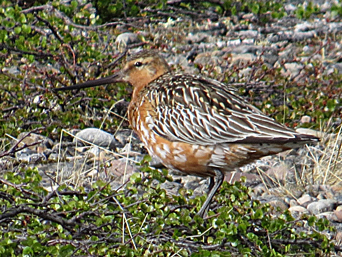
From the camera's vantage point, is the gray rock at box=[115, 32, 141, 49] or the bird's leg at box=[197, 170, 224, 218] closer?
the bird's leg at box=[197, 170, 224, 218]

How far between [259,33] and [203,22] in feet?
3.14

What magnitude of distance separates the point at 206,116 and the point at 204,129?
13cm

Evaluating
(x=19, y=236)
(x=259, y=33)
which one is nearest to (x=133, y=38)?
(x=259, y=33)

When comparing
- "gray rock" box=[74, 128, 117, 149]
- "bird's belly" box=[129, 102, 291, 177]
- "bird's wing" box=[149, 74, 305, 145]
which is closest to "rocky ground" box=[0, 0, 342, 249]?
"gray rock" box=[74, 128, 117, 149]

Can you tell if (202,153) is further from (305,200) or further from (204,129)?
(305,200)

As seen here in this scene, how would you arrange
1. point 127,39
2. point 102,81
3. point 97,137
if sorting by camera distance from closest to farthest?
point 102,81, point 97,137, point 127,39

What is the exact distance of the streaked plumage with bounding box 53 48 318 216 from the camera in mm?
5520

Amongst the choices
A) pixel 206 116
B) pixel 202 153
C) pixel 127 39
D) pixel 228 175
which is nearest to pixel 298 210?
pixel 228 175

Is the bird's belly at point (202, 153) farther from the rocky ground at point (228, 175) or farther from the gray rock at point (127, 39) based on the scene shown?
the gray rock at point (127, 39)

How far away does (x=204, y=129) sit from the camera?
5.71 m

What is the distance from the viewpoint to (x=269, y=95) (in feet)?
27.8

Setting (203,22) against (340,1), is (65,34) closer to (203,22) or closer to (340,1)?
(203,22)

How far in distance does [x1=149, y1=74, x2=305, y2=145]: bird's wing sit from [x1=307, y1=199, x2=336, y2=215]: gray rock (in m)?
1.10

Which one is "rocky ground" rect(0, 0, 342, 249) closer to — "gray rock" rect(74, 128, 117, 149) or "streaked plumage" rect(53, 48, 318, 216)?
"gray rock" rect(74, 128, 117, 149)
